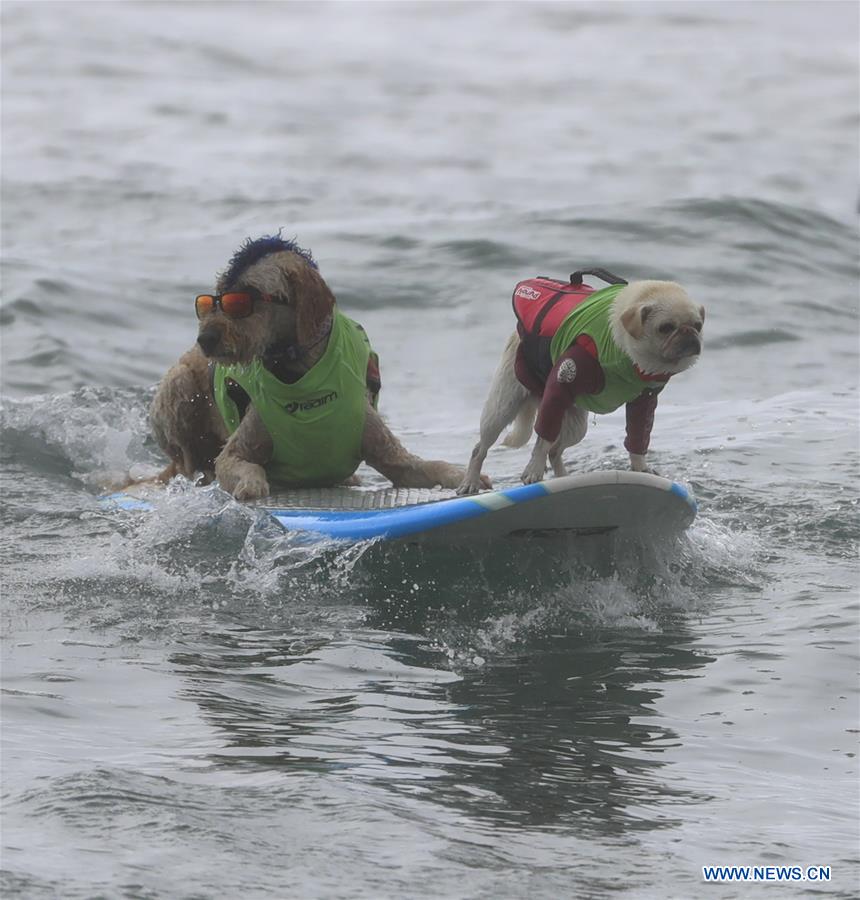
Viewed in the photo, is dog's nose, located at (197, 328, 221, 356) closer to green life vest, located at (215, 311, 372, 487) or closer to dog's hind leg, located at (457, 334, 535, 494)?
green life vest, located at (215, 311, 372, 487)

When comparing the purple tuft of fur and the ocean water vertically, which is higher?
the purple tuft of fur

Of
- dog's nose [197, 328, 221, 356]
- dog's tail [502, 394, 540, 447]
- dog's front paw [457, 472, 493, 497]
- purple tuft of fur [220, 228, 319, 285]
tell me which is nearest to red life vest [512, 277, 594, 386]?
dog's tail [502, 394, 540, 447]

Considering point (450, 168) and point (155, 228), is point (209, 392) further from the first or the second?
point (450, 168)

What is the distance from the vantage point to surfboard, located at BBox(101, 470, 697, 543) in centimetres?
699

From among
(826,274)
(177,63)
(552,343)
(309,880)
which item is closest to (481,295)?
(826,274)

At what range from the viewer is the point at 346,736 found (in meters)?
5.86

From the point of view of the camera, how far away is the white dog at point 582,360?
6.53 meters

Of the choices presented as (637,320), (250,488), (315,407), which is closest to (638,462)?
(637,320)

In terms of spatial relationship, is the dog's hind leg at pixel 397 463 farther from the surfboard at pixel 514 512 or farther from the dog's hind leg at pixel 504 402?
the dog's hind leg at pixel 504 402

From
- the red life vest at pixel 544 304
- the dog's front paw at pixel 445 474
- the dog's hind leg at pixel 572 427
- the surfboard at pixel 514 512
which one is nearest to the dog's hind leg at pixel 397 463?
the dog's front paw at pixel 445 474

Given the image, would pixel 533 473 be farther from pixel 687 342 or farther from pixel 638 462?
pixel 687 342

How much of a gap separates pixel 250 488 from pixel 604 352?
2005 millimetres

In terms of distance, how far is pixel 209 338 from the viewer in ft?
23.7

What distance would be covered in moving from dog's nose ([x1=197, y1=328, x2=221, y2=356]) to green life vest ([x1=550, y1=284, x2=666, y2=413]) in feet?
4.81
